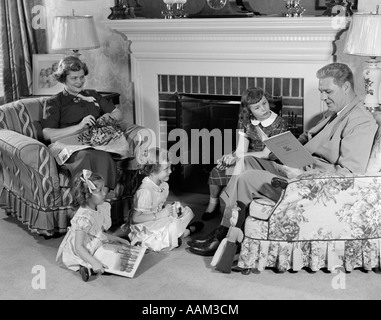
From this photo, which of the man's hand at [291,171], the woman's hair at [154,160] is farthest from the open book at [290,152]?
the woman's hair at [154,160]

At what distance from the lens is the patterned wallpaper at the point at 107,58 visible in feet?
17.1

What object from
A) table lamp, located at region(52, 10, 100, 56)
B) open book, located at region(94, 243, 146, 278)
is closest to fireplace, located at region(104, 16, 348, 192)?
table lamp, located at region(52, 10, 100, 56)

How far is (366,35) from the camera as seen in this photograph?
3832mm

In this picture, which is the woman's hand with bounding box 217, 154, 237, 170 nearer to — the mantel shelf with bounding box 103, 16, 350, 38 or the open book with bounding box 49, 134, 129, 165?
the open book with bounding box 49, 134, 129, 165

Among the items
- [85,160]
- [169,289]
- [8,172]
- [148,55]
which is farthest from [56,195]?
[148,55]

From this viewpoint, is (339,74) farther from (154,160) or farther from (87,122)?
(87,122)

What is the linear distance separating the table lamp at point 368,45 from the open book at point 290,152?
2.39ft

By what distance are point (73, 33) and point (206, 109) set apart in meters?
1.16

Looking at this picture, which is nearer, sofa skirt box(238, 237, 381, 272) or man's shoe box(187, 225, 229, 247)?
sofa skirt box(238, 237, 381, 272)

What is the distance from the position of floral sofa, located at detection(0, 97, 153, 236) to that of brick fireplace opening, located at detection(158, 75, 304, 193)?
712 mm

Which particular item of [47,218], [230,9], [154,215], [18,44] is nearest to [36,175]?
[47,218]

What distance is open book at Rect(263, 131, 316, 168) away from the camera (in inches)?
140

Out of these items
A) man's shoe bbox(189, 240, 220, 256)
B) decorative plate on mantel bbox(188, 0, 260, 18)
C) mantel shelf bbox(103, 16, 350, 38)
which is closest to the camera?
man's shoe bbox(189, 240, 220, 256)

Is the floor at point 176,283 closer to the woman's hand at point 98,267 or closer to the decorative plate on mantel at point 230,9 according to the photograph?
the woman's hand at point 98,267
